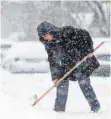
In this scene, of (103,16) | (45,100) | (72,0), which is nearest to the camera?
(45,100)

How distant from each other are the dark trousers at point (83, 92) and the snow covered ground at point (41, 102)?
0.11 meters

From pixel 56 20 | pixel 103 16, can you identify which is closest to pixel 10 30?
pixel 56 20

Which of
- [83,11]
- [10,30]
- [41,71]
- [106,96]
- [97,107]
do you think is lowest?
[10,30]

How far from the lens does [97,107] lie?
273 inches

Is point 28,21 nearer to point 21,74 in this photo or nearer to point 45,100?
point 21,74

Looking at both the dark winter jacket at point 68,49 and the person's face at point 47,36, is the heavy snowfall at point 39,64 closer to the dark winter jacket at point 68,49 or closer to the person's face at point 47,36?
the dark winter jacket at point 68,49

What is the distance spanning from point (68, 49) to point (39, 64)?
18.2 feet

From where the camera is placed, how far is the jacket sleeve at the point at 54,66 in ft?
22.9

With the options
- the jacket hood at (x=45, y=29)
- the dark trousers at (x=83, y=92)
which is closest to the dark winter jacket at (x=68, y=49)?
the jacket hood at (x=45, y=29)

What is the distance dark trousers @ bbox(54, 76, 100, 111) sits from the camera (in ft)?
22.8

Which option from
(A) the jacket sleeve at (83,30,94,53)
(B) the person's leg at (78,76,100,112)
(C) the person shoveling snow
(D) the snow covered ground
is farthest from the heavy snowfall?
(A) the jacket sleeve at (83,30,94,53)

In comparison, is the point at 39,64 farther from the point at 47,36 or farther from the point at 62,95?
the point at 47,36

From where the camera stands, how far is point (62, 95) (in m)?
7.06

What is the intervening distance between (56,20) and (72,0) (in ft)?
3.88
